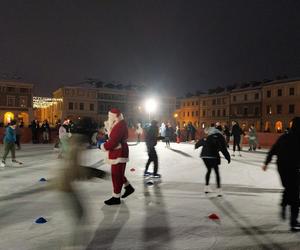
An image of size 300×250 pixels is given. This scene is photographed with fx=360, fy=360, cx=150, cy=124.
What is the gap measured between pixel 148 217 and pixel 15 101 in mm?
67326

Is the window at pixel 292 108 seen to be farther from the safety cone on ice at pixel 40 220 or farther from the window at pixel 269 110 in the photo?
the safety cone on ice at pixel 40 220

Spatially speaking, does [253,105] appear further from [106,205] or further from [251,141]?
[106,205]

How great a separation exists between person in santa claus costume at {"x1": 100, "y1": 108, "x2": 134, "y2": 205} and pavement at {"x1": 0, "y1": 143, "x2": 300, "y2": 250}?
1.32 feet

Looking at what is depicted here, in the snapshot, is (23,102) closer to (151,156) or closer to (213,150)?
(151,156)

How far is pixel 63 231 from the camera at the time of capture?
5.25m

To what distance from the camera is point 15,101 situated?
6819 cm

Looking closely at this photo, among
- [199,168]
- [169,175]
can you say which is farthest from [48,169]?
[199,168]

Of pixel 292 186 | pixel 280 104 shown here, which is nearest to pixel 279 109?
pixel 280 104

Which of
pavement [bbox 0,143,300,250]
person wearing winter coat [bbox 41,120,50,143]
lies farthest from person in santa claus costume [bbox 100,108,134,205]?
person wearing winter coat [bbox 41,120,50,143]

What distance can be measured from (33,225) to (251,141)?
18.8 meters

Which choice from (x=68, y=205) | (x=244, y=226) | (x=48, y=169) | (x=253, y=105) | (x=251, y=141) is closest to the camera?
(x=68, y=205)

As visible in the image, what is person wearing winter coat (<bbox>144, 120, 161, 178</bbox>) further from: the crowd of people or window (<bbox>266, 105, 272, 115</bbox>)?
window (<bbox>266, 105, 272, 115</bbox>)

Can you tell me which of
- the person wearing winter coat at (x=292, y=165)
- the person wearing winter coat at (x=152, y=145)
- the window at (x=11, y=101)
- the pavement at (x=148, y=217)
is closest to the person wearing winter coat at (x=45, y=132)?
the pavement at (x=148, y=217)

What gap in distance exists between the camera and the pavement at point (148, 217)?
15.6 ft
